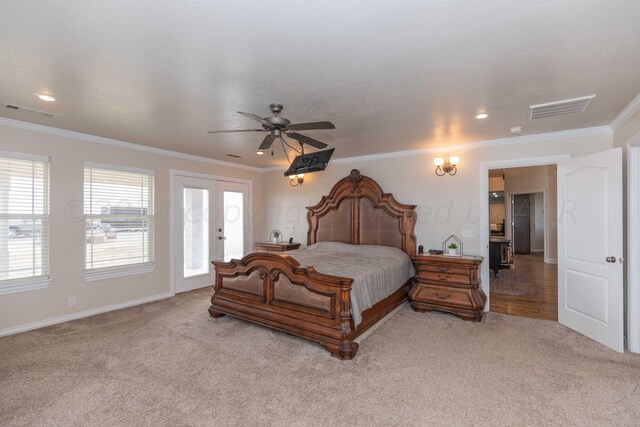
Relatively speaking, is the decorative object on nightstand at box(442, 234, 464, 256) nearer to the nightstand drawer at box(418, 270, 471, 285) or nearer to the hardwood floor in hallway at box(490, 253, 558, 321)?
the nightstand drawer at box(418, 270, 471, 285)

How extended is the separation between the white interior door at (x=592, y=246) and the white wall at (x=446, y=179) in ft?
1.69

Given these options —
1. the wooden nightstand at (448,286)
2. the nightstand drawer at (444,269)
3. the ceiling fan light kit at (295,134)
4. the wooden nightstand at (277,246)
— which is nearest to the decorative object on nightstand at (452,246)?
the wooden nightstand at (448,286)

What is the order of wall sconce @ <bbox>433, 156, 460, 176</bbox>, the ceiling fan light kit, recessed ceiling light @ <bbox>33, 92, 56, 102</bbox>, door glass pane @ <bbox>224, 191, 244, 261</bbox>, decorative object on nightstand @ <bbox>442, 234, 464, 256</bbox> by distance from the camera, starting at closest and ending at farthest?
1. the ceiling fan light kit
2. recessed ceiling light @ <bbox>33, 92, 56, 102</bbox>
3. decorative object on nightstand @ <bbox>442, 234, 464, 256</bbox>
4. wall sconce @ <bbox>433, 156, 460, 176</bbox>
5. door glass pane @ <bbox>224, 191, 244, 261</bbox>

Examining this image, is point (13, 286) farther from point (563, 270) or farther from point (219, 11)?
point (563, 270)

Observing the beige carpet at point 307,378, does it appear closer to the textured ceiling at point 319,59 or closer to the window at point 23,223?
the window at point 23,223

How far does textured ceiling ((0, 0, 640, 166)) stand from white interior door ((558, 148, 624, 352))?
2.15 ft

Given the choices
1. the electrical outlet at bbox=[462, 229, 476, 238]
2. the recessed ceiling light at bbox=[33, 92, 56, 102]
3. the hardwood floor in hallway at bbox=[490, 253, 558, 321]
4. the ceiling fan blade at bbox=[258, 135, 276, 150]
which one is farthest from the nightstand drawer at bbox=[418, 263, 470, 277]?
the recessed ceiling light at bbox=[33, 92, 56, 102]

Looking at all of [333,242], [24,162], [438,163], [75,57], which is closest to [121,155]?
[24,162]

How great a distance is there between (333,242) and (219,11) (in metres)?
4.33

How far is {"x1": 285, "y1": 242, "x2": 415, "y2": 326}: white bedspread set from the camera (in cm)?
339

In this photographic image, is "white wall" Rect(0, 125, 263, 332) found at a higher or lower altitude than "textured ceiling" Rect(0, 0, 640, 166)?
lower

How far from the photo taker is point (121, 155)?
4.62 metres

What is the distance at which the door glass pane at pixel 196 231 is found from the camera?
5578mm

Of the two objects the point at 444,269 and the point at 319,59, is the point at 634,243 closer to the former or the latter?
the point at 444,269
